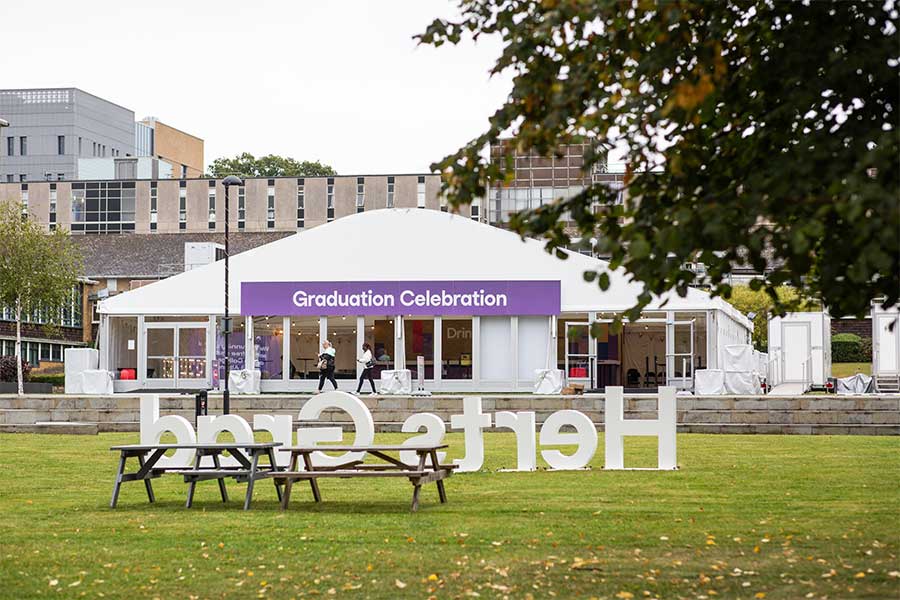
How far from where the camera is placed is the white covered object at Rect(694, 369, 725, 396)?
37.7m

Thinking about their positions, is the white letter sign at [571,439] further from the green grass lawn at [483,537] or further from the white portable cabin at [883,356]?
the white portable cabin at [883,356]

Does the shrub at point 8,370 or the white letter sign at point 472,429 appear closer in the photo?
the white letter sign at point 472,429

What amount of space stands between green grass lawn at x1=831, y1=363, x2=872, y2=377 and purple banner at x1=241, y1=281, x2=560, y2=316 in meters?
26.1

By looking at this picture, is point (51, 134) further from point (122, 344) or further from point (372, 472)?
point (372, 472)

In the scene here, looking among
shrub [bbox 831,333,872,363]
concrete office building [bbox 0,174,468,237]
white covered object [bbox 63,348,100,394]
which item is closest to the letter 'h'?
white covered object [bbox 63,348,100,394]

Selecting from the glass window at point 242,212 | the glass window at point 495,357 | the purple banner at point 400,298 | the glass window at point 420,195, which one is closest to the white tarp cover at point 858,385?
the purple banner at point 400,298

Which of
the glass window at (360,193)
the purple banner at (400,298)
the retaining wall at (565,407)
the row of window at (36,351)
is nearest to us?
the retaining wall at (565,407)

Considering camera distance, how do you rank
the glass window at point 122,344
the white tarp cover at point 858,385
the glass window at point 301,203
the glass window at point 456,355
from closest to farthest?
the white tarp cover at point 858,385
the glass window at point 456,355
the glass window at point 122,344
the glass window at point 301,203

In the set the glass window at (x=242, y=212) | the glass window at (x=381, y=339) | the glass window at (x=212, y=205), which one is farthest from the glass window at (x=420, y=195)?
the glass window at (x=381, y=339)

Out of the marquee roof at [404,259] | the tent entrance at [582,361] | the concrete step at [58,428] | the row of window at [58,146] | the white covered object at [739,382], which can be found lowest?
the concrete step at [58,428]

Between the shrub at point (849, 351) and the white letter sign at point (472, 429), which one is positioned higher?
the shrub at point (849, 351)

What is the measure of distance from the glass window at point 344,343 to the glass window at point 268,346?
161 cm

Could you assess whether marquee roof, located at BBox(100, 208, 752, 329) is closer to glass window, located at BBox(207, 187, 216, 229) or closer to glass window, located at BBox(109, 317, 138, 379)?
glass window, located at BBox(109, 317, 138, 379)

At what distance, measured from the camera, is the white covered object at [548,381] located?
129 ft
